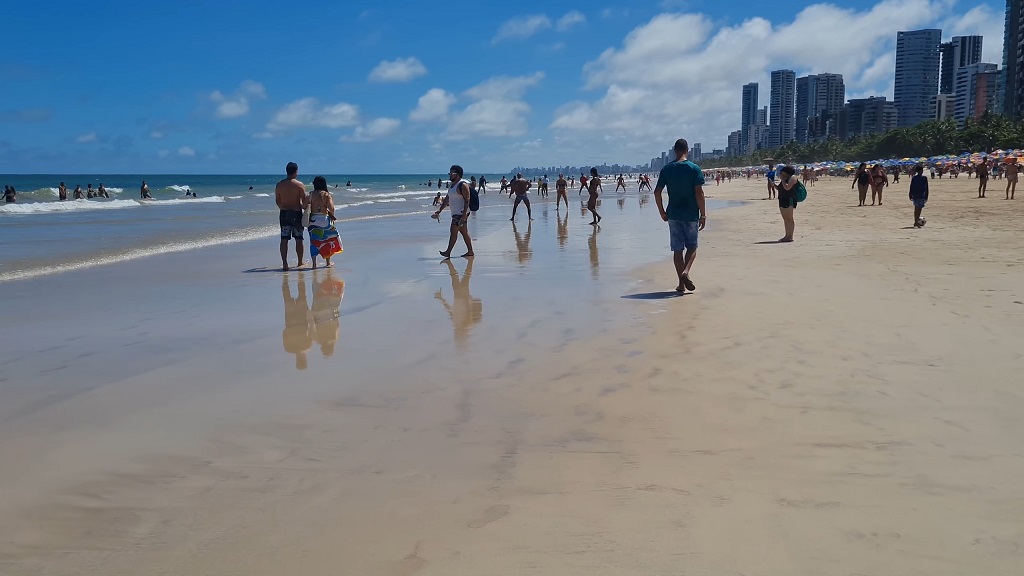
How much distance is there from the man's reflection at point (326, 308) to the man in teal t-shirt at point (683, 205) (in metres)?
3.76

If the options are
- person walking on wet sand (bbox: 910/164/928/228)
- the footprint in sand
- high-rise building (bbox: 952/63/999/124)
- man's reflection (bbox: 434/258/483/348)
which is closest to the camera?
the footprint in sand

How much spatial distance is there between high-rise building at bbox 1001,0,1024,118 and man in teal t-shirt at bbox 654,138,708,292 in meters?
121

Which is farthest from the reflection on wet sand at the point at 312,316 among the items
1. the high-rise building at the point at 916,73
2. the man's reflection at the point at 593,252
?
the high-rise building at the point at 916,73

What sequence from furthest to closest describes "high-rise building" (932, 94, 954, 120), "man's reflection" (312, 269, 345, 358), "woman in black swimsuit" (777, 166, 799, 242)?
"high-rise building" (932, 94, 954, 120)
"woman in black swimsuit" (777, 166, 799, 242)
"man's reflection" (312, 269, 345, 358)

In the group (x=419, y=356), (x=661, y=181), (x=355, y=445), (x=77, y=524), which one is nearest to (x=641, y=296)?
(x=661, y=181)

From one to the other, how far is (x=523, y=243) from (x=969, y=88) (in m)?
179

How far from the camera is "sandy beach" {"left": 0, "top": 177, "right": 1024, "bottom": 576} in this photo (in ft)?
9.01

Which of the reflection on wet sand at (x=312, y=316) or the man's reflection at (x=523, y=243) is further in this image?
the man's reflection at (x=523, y=243)

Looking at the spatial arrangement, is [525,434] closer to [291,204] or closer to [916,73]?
[291,204]

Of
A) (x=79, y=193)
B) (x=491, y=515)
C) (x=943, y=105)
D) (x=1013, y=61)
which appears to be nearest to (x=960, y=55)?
(x=943, y=105)

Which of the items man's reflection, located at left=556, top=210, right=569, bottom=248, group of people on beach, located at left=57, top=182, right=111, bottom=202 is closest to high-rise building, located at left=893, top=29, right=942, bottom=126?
group of people on beach, located at left=57, top=182, right=111, bottom=202

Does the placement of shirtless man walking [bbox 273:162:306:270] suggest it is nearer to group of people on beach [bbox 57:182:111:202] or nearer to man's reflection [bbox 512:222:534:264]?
man's reflection [bbox 512:222:534:264]

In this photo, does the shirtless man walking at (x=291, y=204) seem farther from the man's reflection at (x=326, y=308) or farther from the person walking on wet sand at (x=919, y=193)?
the person walking on wet sand at (x=919, y=193)

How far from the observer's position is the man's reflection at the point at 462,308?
6496 millimetres
